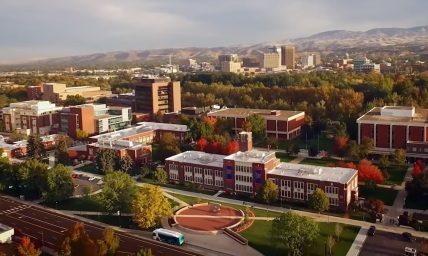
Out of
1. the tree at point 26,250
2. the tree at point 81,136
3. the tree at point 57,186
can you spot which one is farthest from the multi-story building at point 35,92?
the tree at point 26,250

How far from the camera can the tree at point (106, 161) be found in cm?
3306

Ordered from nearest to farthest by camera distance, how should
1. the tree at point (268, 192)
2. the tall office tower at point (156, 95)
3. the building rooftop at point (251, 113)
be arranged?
the tree at point (268, 192), the building rooftop at point (251, 113), the tall office tower at point (156, 95)

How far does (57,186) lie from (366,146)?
2210cm

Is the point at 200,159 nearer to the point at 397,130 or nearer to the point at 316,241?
the point at 316,241

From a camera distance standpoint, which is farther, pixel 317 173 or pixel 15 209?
pixel 317 173

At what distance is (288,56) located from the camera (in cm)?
14062

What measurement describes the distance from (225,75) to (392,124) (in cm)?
4289

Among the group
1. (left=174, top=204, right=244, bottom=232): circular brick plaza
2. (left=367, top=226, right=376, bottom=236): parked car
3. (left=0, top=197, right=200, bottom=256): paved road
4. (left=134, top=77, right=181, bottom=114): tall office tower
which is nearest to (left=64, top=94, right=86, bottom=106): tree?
(left=134, top=77, right=181, bottom=114): tall office tower

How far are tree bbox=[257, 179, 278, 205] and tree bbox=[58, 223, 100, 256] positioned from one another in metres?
10.9

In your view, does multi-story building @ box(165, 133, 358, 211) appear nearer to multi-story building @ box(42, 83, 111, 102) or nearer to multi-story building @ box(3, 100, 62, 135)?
multi-story building @ box(3, 100, 62, 135)

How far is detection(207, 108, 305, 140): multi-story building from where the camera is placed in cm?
4484

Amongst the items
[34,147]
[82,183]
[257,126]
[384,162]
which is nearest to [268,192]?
[384,162]

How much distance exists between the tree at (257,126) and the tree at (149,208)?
20655 millimetres

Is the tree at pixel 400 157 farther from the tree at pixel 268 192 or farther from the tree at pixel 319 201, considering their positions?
the tree at pixel 268 192
